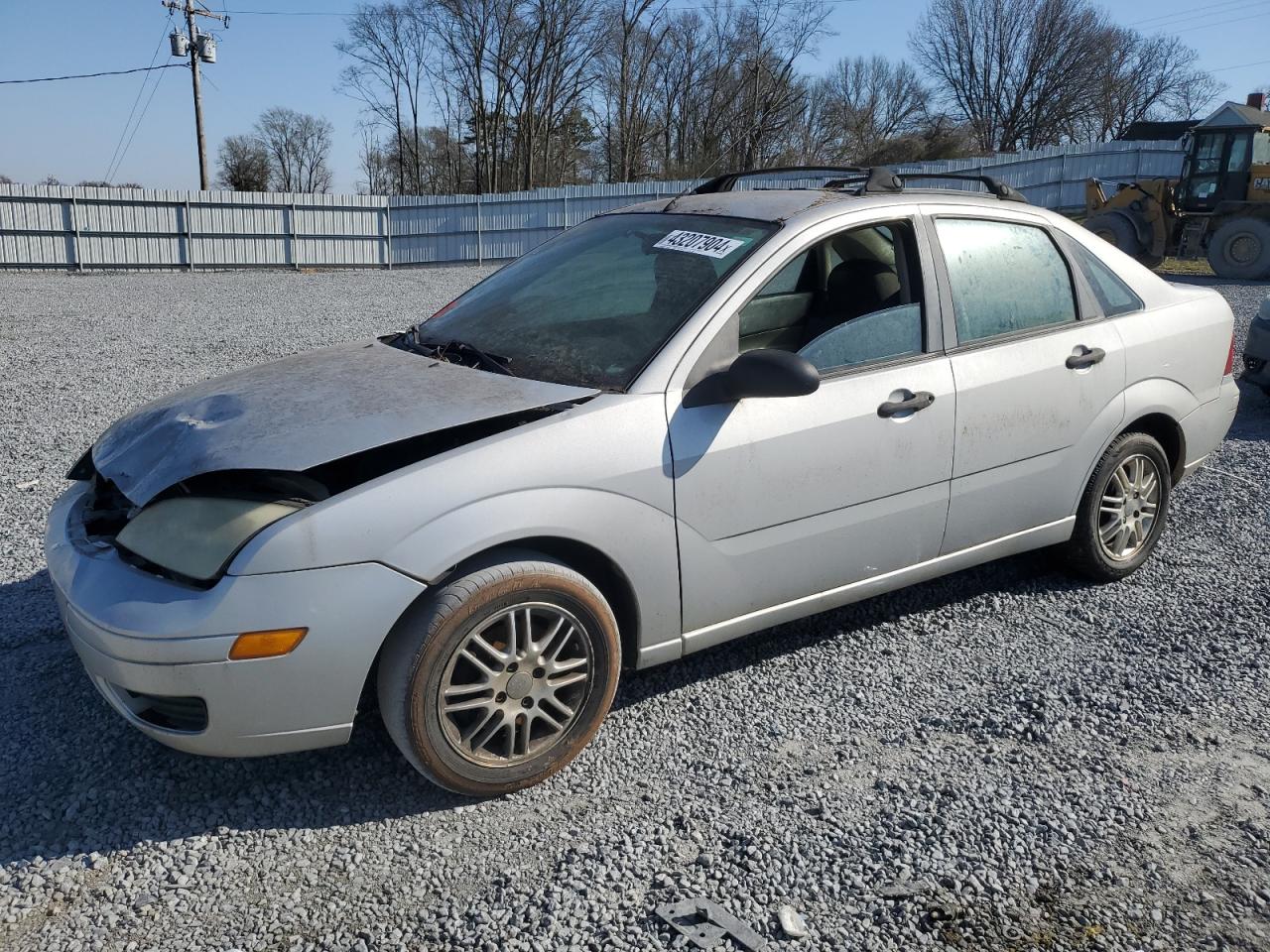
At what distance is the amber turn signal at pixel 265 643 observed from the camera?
2.59 meters

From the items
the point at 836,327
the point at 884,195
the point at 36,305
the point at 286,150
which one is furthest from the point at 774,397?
the point at 286,150

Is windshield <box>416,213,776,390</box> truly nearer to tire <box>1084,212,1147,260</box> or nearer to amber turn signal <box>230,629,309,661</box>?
amber turn signal <box>230,629,309,661</box>

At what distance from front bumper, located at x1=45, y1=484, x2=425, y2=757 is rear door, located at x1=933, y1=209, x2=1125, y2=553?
7.15ft

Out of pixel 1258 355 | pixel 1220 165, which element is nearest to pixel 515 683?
pixel 1258 355

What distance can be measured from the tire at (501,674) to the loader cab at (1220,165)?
2084 cm

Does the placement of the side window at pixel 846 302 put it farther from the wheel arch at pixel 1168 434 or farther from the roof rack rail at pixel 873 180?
the wheel arch at pixel 1168 434

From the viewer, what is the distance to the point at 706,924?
245 centimetres

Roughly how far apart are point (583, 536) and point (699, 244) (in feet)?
4.17

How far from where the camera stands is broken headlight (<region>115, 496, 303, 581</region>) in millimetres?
2652

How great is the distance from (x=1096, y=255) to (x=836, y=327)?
5.07 ft

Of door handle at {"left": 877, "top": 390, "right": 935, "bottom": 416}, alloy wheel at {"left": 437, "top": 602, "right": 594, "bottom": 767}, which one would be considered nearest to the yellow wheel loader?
door handle at {"left": 877, "top": 390, "right": 935, "bottom": 416}

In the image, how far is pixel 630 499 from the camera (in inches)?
120

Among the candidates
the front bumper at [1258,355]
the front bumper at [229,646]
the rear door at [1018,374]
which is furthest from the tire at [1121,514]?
the front bumper at [1258,355]

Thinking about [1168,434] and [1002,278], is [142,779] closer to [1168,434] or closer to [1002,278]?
[1002,278]
